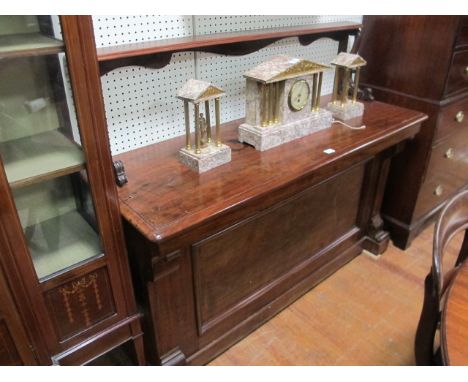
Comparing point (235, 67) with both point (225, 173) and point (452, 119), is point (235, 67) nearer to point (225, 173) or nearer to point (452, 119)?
point (225, 173)

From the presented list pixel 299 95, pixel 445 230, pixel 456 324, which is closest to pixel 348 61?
pixel 299 95

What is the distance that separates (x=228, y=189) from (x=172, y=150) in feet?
1.22

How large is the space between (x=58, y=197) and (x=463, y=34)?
1853mm

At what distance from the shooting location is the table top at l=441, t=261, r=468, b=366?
81 cm

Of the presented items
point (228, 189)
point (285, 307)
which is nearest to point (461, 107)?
point (285, 307)

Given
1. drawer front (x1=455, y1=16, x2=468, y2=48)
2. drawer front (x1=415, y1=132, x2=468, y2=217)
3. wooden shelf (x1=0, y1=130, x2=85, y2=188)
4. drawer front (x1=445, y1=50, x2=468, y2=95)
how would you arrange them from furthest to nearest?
drawer front (x1=415, y1=132, x2=468, y2=217) < drawer front (x1=445, y1=50, x2=468, y2=95) < drawer front (x1=455, y1=16, x2=468, y2=48) < wooden shelf (x1=0, y1=130, x2=85, y2=188)

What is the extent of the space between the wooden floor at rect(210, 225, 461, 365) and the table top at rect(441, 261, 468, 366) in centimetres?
87

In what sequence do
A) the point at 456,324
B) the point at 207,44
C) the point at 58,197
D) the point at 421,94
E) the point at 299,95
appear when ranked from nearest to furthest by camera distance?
the point at 456,324, the point at 58,197, the point at 207,44, the point at 299,95, the point at 421,94

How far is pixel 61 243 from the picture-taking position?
4.10ft

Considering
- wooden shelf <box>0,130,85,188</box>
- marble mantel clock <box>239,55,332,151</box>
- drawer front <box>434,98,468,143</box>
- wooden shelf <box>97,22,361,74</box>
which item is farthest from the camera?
drawer front <box>434,98,468,143</box>

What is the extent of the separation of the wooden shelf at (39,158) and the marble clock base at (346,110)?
1.24 meters

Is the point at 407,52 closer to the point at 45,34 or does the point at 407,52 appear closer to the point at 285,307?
the point at 285,307

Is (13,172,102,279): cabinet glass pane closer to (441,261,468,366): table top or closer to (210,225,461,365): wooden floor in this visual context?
(210,225,461,365): wooden floor

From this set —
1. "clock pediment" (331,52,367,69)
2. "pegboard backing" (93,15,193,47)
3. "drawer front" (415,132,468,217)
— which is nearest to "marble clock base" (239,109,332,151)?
"clock pediment" (331,52,367,69)
